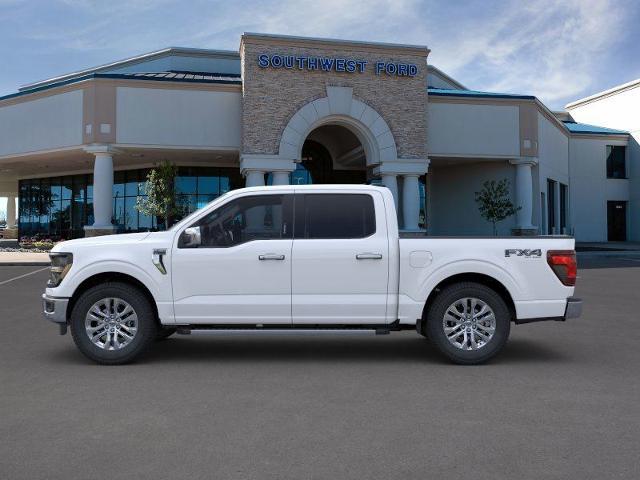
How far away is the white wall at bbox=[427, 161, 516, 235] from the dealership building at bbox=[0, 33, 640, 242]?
0.26 feet

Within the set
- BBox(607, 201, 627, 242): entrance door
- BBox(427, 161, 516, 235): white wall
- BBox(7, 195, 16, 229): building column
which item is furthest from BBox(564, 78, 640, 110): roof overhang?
BBox(7, 195, 16, 229): building column

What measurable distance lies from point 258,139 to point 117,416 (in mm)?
24433

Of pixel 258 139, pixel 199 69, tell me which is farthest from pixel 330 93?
pixel 199 69

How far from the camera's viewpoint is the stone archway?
2900cm

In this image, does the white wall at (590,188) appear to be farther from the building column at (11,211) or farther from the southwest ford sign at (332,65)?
the building column at (11,211)

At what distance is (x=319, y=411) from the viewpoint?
5285 millimetres

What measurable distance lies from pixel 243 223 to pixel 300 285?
101 centimetres

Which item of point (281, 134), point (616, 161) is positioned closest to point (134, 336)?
point (281, 134)

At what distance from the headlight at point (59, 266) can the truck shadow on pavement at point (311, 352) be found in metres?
0.97

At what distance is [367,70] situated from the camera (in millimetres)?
29609

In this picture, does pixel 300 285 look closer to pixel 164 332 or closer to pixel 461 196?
pixel 164 332

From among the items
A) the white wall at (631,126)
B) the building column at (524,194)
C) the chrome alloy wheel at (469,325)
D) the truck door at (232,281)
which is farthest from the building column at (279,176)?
the white wall at (631,126)

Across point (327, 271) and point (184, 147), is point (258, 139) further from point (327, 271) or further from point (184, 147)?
point (327, 271)

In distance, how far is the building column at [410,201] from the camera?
1201 inches
